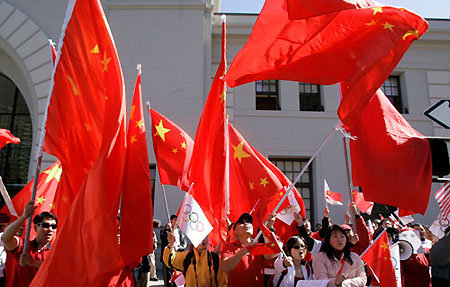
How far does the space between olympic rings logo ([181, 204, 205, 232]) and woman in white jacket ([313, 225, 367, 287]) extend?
1.24m

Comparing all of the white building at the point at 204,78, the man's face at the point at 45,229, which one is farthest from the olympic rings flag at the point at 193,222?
the white building at the point at 204,78

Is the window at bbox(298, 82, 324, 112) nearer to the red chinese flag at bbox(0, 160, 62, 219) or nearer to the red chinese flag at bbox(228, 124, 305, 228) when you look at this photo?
the red chinese flag at bbox(228, 124, 305, 228)

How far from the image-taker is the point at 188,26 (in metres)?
13.6

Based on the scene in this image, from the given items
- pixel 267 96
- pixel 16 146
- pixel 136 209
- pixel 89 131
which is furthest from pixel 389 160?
pixel 16 146

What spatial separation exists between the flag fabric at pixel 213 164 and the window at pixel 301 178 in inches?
321

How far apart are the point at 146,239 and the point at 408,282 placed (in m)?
3.92

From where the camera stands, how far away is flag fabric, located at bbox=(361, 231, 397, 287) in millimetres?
4402

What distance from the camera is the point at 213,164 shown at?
498 cm

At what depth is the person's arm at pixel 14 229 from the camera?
3.66 metres

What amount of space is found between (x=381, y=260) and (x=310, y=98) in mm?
10308

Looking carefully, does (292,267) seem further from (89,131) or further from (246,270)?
(89,131)

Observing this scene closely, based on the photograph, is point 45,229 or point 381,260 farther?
point 381,260

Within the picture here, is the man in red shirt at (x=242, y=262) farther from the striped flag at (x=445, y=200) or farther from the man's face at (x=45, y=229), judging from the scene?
the striped flag at (x=445, y=200)

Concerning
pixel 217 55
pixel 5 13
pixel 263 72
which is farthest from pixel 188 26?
pixel 263 72
